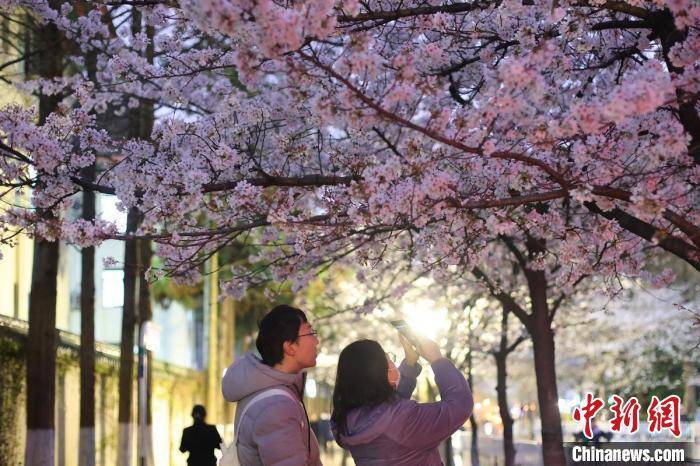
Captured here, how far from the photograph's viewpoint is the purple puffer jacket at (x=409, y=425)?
17.1ft

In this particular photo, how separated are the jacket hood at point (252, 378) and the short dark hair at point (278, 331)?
2.4 inches

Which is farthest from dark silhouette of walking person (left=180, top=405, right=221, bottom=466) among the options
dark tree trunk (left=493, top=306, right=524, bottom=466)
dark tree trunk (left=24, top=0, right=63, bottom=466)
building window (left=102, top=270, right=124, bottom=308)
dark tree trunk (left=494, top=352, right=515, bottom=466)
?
dark tree trunk (left=494, top=352, right=515, bottom=466)

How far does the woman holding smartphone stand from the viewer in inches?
205

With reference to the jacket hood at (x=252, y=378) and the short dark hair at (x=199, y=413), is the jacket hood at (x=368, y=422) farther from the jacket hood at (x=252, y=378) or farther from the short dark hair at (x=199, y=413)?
the short dark hair at (x=199, y=413)

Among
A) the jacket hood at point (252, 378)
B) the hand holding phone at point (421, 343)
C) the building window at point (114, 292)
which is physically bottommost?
the jacket hood at point (252, 378)

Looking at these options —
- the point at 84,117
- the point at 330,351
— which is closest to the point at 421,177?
the point at 84,117

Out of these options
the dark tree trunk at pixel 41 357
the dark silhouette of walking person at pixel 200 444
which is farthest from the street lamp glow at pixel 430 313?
the dark tree trunk at pixel 41 357

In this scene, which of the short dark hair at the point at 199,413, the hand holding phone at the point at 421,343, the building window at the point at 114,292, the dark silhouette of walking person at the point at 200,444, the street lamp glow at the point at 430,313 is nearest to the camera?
the hand holding phone at the point at 421,343

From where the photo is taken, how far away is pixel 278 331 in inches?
203

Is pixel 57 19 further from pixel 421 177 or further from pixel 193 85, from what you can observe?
pixel 421 177

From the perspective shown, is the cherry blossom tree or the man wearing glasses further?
the cherry blossom tree

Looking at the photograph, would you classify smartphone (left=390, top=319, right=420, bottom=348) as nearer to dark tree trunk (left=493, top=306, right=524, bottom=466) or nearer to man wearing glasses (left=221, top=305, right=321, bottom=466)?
man wearing glasses (left=221, top=305, right=321, bottom=466)

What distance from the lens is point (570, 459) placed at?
17359 mm

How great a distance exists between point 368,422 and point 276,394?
50 cm
